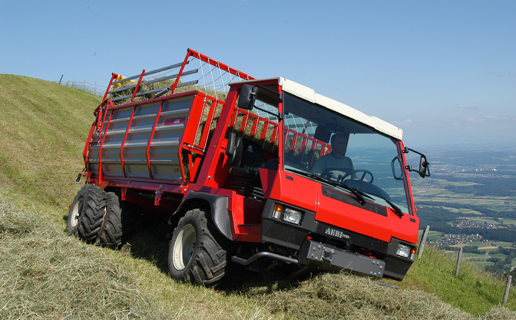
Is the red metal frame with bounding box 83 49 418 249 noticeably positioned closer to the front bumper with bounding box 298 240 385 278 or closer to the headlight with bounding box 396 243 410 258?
the headlight with bounding box 396 243 410 258

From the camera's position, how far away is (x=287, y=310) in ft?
14.9

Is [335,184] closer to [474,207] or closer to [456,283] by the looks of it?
[456,283]

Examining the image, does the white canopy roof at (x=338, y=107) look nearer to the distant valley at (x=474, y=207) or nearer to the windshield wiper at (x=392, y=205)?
the distant valley at (x=474, y=207)

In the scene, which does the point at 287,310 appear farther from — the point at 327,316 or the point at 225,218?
the point at 225,218

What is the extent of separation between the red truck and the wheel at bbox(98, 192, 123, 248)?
3.42ft

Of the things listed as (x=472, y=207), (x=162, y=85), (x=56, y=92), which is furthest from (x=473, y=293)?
(x=472, y=207)

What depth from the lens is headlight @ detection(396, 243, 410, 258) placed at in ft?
16.3

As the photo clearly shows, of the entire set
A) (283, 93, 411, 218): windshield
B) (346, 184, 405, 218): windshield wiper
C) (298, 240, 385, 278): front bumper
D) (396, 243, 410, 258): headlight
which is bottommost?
(298, 240, 385, 278): front bumper

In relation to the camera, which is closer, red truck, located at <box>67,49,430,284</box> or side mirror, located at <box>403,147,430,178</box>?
red truck, located at <box>67,49,430,284</box>

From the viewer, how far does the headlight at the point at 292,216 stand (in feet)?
14.4

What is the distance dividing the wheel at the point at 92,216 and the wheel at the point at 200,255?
8.16 feet

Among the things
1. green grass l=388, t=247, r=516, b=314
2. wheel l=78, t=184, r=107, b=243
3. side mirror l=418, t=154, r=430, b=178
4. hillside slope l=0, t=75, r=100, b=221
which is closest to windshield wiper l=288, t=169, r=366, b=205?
side mirror l=418, t=154, r=430, b=178

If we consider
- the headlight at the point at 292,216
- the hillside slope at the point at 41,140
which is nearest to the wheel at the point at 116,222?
the hillside slope at the point at 41,140

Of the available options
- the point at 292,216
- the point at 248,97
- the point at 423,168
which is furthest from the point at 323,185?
the point at 423,168
